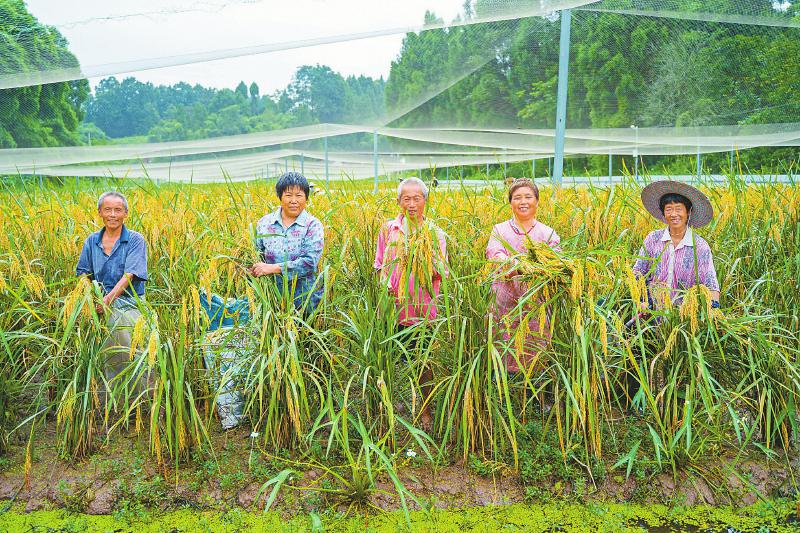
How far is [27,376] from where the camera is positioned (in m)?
2.84

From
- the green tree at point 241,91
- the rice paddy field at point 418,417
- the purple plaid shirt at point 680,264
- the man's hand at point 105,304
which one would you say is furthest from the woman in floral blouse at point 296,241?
the green tree at point 241,91

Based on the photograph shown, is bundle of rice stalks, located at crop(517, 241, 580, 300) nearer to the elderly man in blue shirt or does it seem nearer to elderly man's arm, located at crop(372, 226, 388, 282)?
elderly man's arm, located at crop(372, 226, 388, 282)

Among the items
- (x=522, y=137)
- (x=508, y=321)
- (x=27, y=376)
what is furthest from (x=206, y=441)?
(x=522, y=137)

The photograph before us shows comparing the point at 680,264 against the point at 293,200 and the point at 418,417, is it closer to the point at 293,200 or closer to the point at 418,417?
the point at 418,417

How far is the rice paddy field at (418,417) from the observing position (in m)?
2.44

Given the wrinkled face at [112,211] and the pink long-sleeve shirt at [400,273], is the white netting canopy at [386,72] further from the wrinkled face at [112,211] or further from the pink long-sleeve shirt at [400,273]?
the wrinkled face at [112,211]

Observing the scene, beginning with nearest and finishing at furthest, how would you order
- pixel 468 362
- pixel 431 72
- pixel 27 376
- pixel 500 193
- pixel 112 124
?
pixel 468 362 → pixel 27 376 → pixel 500 193 → pixel 431 72 → pixel 112 124

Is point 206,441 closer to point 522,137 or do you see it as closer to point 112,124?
point 112,124

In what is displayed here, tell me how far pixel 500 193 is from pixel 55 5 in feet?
11.0

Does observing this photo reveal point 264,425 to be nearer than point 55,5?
Yes

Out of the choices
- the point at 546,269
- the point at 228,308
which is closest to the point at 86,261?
the point at 228,308

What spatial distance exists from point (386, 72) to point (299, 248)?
3.62m

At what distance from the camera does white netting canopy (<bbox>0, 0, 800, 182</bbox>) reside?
4664mm

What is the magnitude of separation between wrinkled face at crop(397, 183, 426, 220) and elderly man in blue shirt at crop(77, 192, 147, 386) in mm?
1243
